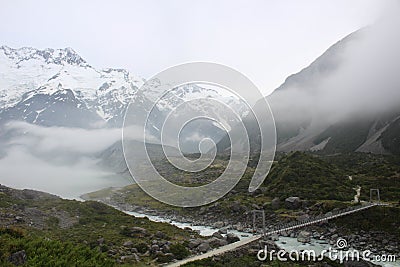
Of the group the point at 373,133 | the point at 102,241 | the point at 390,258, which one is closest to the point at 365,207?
the point at 390,258

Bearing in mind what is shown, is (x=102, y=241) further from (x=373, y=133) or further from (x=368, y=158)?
(x=373, y=133)

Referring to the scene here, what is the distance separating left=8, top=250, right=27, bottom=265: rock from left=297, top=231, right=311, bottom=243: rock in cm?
2609

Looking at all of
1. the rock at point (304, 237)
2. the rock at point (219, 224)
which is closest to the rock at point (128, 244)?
the rock at point (304, 237)

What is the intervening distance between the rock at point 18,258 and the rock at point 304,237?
26.1 metres

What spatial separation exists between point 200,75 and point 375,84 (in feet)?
643

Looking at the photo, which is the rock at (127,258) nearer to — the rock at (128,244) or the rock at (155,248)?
the rock at (155,248)

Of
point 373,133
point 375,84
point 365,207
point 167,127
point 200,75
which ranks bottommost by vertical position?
point 365,207

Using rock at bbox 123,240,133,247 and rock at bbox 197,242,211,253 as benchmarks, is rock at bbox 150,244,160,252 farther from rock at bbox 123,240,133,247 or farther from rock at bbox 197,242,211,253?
rock at bbox 197,242,211,253

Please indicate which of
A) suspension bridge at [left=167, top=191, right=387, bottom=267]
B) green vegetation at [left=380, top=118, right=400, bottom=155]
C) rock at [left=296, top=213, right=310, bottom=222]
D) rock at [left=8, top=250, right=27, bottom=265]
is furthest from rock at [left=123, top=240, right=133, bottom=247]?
green vegetation at [left=380, top=118, right=400, bottom=155]

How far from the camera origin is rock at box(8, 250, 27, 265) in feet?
57.2

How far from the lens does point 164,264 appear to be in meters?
25.6

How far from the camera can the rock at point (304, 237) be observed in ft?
115

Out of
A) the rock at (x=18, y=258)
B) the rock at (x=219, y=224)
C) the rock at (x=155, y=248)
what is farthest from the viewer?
the rock at (x=219, y=224)

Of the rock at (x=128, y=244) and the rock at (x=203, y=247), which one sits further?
the rock at (x=128, y=244)
